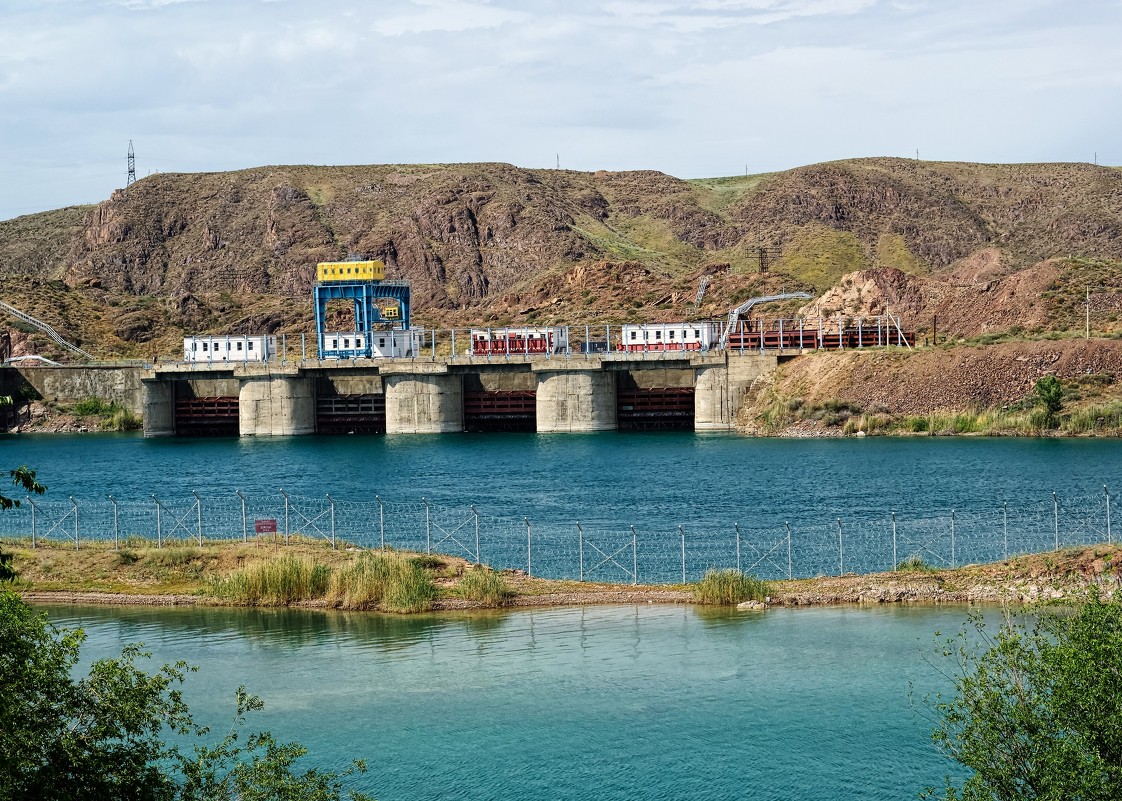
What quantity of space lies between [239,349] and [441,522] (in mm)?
72717

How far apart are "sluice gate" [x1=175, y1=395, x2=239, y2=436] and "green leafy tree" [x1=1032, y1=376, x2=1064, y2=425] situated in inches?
2790

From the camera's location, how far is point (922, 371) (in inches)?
4053

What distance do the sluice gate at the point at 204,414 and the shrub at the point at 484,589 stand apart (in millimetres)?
87695

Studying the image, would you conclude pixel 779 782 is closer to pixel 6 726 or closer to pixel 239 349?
pixel 6 726

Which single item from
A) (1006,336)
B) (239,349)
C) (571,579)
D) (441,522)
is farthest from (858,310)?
(571,579)

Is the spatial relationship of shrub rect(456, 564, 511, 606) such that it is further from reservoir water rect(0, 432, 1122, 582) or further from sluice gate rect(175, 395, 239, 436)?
sluice gate rect(175, 395, 239, 436)

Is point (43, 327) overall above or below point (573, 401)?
above

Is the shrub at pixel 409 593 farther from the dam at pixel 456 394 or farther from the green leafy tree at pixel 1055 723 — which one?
the dam at pixel 456 394

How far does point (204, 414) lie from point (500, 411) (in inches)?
1105

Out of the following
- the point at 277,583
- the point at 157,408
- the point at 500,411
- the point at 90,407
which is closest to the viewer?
the point at 277,583

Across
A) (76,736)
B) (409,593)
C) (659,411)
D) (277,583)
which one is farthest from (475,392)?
(76,736)

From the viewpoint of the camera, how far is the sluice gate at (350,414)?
123 metres

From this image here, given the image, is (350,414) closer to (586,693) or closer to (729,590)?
(729,590)

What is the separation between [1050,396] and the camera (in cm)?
9138
